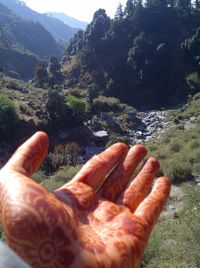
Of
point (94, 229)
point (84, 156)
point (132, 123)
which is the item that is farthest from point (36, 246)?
point (132, 123)

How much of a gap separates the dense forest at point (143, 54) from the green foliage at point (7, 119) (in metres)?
16.7

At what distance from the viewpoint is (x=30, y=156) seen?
1.95 metres

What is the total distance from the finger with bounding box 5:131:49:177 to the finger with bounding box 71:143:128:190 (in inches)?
12.0

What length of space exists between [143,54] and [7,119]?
23990 mm

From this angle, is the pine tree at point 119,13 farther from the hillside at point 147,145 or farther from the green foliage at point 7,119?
the green foliage at point 7,119

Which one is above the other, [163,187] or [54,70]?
[163,187]

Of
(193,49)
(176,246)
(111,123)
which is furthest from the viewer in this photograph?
(193,49)

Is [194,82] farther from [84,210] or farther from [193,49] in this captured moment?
[84,210]

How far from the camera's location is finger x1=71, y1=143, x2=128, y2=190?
Result: 7.34 feet

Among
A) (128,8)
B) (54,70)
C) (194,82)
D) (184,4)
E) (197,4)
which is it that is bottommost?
(54,70)

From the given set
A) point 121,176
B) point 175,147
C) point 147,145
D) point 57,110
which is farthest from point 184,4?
point 121,176

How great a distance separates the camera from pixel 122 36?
5362 centimetres

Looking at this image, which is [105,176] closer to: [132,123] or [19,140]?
[19,140]

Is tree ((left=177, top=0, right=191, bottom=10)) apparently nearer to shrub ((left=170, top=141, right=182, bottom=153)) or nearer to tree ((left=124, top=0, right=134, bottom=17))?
tree ((left=124, top=0, right=134, bottom=17))
